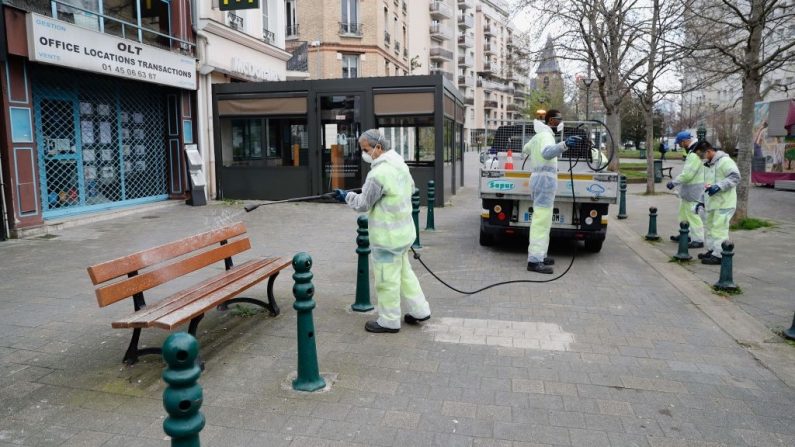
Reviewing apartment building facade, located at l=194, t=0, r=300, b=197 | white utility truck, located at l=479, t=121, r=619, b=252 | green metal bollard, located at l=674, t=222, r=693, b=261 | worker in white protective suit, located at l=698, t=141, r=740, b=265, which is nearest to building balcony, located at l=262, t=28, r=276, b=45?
apartment building facade, located at l=194, t=0, r=300, b=197

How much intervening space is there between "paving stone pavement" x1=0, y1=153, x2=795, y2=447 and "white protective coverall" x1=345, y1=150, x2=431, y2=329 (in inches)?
17.0

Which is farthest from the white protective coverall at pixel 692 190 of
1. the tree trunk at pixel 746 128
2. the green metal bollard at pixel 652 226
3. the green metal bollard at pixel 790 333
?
the green metal bollard at pixel 790 333

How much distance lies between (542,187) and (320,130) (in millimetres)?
8835

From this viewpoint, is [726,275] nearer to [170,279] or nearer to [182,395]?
[170,279]

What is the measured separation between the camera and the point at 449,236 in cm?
1073

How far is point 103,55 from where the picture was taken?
37.3 feet

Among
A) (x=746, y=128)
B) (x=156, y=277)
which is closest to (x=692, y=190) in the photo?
(x=746, y=128)

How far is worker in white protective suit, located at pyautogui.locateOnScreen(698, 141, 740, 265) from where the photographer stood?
8227 millimetres

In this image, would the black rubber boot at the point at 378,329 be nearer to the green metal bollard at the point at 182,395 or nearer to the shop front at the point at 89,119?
the green metal bollard at the point at 182,395

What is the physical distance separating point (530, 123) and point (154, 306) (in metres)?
7.43

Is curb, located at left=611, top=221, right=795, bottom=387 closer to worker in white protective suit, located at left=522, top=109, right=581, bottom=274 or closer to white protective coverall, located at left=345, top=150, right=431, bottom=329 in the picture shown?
worker in white protective suit, located at left=522, top=109, right=581, bottom=274

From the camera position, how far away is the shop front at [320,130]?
14.6 meters

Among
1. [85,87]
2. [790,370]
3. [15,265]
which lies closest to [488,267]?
[790,370]

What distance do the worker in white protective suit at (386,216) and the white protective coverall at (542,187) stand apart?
2.90 m
